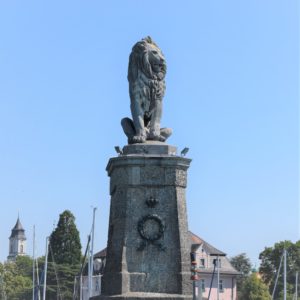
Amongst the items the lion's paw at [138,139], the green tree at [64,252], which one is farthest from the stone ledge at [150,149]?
the green tree at [64,252]

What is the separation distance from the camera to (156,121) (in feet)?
64.8

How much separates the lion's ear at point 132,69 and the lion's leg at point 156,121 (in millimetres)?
732

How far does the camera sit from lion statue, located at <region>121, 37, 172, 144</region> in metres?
19.7

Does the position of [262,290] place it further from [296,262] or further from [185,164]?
[185,164]

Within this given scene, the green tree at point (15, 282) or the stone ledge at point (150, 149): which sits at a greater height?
the stone ledge at point (150, 149)

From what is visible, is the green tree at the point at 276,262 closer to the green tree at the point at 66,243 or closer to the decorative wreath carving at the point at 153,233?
the green tree at the point at 66,243

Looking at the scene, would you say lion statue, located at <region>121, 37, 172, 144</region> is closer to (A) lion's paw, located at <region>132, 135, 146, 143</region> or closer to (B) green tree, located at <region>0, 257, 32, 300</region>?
(A) lion's paw, located at <region>132, 135, 146, 143</region>

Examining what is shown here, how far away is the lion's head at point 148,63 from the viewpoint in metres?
19.8

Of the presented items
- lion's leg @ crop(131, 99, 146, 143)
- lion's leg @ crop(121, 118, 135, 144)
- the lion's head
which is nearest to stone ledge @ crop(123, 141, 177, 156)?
lion's leg @ crop(131, 99, 146, 143)

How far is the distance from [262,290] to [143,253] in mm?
86633

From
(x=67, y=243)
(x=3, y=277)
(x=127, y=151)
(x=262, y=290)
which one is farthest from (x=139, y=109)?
(x=3, y=277)

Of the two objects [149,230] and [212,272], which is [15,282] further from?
[149,230]

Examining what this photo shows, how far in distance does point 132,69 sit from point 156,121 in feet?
4.03

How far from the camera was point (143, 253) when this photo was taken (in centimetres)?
1842
